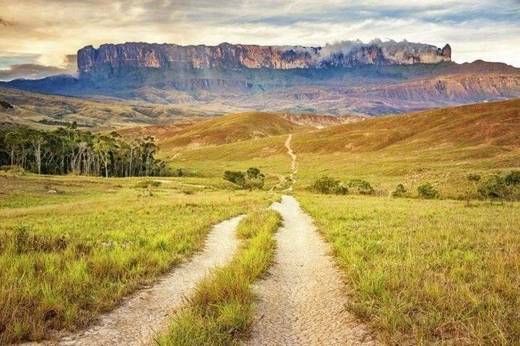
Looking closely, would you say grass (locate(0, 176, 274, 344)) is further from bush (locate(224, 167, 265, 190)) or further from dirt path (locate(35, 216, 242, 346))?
bush (locate(224, 167, 265, 190))

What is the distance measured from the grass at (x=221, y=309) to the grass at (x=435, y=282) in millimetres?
2552

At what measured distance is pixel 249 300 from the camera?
10898 millimetres

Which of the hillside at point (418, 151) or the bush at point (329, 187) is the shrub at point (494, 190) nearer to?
the bush at point (329, 187)

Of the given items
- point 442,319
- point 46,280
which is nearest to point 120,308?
point 46,280

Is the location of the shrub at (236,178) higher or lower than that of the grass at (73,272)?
lower

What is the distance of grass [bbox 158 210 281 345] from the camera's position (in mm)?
8438

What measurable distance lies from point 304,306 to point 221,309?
7.85 feet

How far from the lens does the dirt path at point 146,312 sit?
9156mm

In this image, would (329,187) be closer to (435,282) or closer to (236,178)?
(236,178)

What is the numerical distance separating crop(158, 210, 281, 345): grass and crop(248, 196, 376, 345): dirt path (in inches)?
14.7

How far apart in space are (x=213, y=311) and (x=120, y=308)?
8.15 ft

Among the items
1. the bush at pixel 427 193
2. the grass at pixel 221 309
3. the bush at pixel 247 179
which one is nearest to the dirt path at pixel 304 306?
the grass at pixel 221 309

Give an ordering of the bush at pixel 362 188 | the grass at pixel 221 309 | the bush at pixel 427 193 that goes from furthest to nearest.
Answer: the bush at pixel 362 188 → the bush at pixel 427 193 → the grass at pixel 221 309

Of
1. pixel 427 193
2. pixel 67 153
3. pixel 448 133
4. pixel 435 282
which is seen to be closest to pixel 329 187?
pixel 427 193
